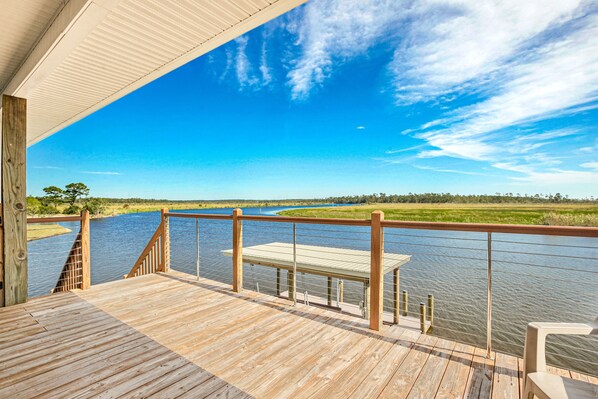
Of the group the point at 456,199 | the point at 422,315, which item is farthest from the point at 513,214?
the point at 422,315

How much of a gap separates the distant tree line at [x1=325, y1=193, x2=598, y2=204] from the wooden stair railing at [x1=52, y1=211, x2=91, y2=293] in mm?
27531

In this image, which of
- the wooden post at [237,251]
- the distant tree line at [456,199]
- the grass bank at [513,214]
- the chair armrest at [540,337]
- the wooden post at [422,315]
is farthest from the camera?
the distant tree line at [456,199]

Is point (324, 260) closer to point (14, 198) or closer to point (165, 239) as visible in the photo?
point (165, 239)

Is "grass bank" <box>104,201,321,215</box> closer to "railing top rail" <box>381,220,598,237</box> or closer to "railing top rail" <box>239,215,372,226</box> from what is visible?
"railing top rail" <box>239,215,372,226</box>

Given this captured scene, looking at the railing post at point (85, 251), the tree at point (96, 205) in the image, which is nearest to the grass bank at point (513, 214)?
the railing post at point (85, 251)

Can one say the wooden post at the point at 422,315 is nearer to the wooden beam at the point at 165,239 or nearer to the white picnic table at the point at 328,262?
the white picnic table at the point at 328,262

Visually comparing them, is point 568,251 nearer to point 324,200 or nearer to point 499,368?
point 499,368

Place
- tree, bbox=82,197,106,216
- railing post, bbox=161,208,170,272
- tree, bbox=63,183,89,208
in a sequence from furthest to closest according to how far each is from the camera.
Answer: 1. tree, bbox=82,197,106,216
2. tree, bbox=63,183,89,208
3. railing post, bbox=161,208,170,272

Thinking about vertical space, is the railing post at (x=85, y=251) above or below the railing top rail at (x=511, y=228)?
below

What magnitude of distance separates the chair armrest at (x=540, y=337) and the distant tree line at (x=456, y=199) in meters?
26.1

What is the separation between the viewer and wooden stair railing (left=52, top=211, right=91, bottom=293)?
11.6 feet

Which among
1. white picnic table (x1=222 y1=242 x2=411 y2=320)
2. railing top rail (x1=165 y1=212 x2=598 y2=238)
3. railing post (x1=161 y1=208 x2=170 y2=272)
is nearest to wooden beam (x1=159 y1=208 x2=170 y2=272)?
railing post (x1=161 y1=208 x2=170 y2=272)

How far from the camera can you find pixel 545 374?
121cm

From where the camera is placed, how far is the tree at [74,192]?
1455 inches
